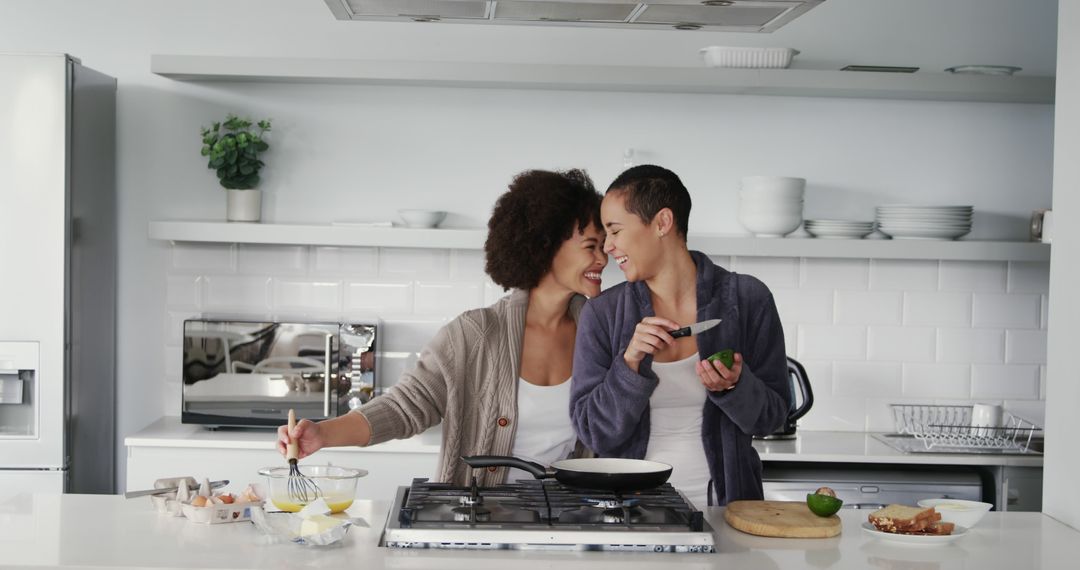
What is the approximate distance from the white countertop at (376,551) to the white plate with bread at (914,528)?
0.02 m

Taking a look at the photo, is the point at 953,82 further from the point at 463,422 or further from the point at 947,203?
the point at 463,422

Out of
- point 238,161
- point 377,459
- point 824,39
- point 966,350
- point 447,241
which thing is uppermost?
point 824,39

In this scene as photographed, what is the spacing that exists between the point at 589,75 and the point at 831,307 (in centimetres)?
130

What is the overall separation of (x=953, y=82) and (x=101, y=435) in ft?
10.9

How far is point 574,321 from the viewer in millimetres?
2873

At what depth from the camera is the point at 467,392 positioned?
2.71m

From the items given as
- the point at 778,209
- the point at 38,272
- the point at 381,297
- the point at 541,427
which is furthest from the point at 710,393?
the point at 38,272

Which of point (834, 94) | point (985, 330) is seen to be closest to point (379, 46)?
point (834, 94)

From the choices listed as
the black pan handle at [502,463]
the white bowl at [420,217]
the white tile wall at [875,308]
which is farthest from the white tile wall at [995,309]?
the black pan handle at [502,463]

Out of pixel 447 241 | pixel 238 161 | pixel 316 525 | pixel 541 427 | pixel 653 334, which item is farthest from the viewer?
pixel 238 161

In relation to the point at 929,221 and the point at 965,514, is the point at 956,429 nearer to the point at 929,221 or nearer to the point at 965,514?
the point at 929,221

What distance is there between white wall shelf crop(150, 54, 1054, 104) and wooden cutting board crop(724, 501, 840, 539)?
6.46ft

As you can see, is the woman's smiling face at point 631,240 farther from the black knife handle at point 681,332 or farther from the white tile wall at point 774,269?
the white tile wall at point 774,269

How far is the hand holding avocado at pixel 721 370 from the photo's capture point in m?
2.35
